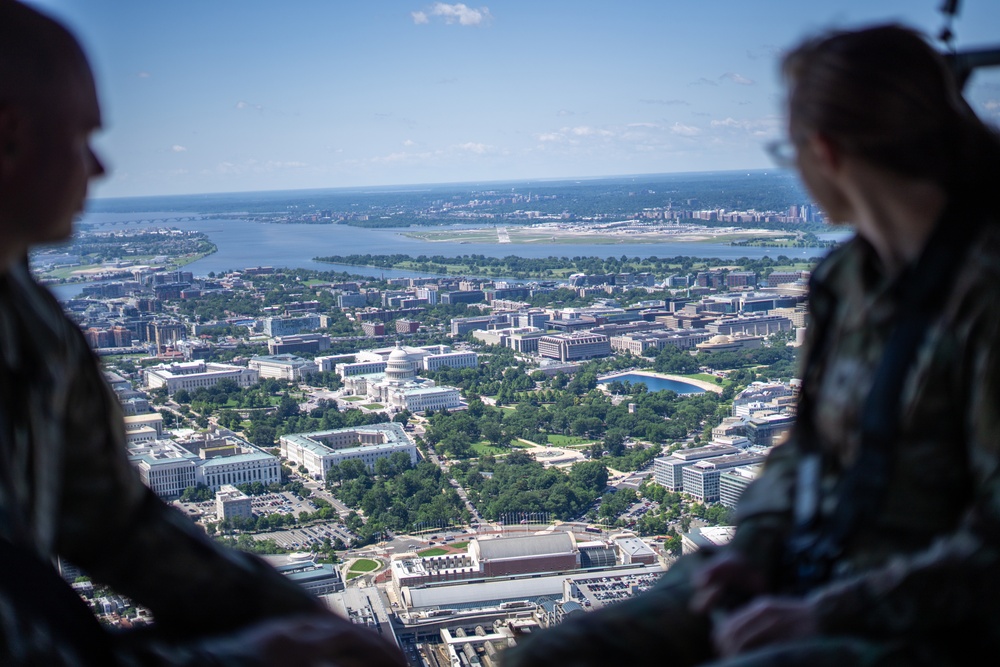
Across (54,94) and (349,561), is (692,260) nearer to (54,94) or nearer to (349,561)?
(349,561)

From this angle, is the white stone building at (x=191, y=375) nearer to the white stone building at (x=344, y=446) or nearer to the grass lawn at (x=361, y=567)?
the white stone building at (x=344, y=446)

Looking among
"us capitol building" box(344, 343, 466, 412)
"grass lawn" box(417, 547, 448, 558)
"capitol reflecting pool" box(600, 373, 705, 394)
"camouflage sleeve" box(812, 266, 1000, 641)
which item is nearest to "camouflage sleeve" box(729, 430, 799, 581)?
"camouflage sleeve" box(812, 266, 1000, 641)

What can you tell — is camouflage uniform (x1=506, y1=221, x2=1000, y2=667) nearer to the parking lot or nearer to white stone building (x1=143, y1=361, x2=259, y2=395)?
the parking lot

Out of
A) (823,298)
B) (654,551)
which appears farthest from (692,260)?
(823,298)

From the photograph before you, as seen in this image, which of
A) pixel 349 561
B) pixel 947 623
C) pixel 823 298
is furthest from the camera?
pixel 349 561

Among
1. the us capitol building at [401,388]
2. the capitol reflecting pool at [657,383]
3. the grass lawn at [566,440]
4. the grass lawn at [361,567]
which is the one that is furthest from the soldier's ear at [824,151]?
the us capitol building at [401,388]

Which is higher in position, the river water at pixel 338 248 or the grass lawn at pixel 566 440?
the river water at pixel 338 248

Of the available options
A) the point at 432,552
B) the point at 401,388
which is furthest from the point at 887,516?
the point at 401,388
